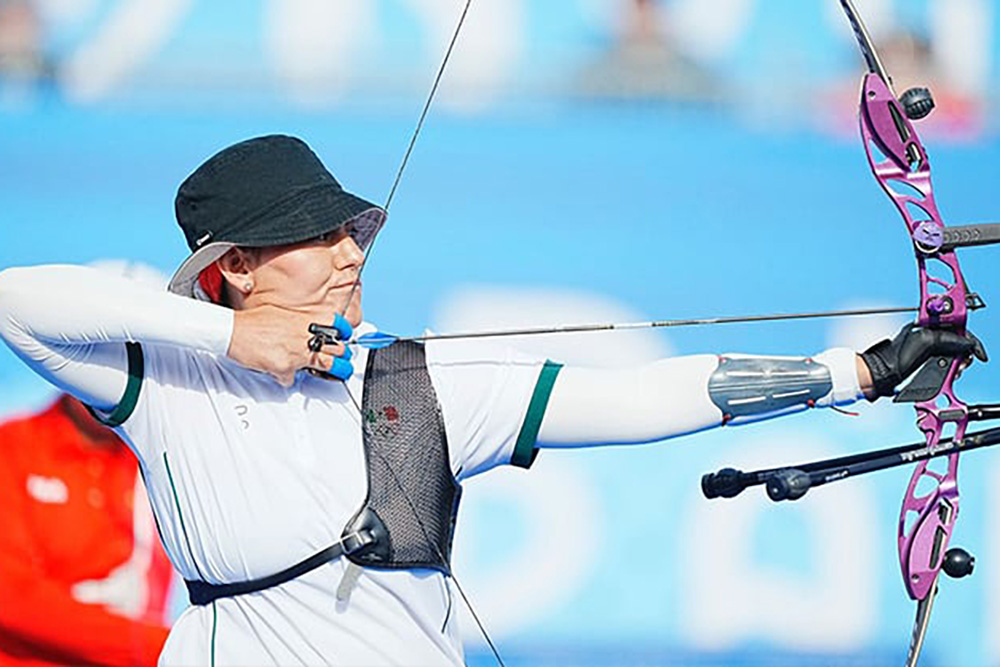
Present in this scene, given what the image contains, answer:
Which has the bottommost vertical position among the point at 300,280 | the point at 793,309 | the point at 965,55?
the point at 300,280

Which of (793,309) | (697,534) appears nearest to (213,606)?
(697,534)

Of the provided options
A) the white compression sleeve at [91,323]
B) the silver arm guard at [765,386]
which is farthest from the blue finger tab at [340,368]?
the silver arm guard at [765,386]

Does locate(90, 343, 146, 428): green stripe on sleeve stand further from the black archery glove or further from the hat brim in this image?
the black archery glove

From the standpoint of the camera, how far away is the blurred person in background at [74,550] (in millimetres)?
3127

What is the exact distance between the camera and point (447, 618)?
6.15 ft

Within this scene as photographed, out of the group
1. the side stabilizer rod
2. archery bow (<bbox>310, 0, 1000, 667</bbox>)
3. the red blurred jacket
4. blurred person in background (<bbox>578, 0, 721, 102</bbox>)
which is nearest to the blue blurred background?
blurred person in background (<bbox>578, 0, 721, 102</bbox>)

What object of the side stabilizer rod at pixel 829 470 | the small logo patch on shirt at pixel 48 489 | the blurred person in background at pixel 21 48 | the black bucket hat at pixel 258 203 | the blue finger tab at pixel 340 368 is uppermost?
the blurred person in background at pixel 21 48

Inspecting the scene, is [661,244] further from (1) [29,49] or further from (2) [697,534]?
(1) [29,49]

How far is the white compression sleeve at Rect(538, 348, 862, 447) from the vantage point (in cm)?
187

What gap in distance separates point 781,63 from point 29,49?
1.53 m

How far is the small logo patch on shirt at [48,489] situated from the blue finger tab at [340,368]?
1546 millimetres

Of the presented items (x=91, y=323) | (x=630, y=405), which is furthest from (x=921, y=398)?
(x=91, y=323)

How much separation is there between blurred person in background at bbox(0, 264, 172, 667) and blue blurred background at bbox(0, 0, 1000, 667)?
11 centimetres

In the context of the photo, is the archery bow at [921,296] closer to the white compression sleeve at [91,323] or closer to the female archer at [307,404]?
the female archer at [307,404]
